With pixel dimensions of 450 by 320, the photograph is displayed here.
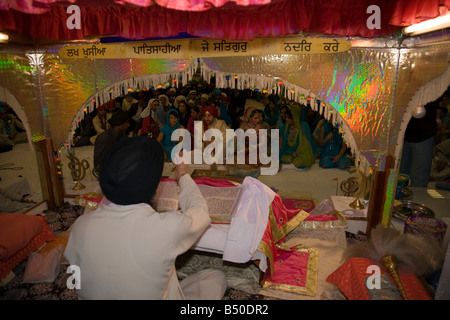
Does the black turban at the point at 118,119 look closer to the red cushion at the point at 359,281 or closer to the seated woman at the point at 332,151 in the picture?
the red cushion at the point at 359,281

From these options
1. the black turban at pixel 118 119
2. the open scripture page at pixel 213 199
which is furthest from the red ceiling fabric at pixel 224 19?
the open scripture page at pixel 213 199

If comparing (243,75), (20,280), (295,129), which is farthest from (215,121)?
Answer: (20,280)

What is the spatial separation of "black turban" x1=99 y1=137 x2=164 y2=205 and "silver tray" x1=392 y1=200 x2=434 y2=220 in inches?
132

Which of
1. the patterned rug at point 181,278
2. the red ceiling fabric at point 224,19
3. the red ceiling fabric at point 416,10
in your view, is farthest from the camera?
the red ceiling fabric at point 224,19

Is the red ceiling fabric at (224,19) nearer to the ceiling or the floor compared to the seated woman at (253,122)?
nearer to the ceiling

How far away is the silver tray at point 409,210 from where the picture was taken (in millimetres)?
3731

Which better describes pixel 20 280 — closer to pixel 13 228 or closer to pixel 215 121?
pixel 13 228

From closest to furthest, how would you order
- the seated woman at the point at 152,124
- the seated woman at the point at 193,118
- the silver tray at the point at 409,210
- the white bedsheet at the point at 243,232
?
1. the white bedsheet at the point at 243,232
2. the silver tray at the point at 409,210
3. the seated woman at the point at 193,118
4. the seated woman at the point at 152,124

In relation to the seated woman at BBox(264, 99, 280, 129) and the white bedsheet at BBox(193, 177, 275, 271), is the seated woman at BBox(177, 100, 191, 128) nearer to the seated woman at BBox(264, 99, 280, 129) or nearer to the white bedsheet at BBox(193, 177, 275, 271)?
the seated woman at BBox(264, 99, 280, 129)

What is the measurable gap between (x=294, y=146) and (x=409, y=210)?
257cm

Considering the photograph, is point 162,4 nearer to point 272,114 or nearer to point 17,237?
point 17,237

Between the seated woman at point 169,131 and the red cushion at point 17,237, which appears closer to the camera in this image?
the red cushion at point 17,237

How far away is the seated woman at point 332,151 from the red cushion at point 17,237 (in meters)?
4.71

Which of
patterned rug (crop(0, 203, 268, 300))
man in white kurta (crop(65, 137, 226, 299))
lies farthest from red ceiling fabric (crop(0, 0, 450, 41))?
patterned rug (crop(0, 203, 268, 300))
